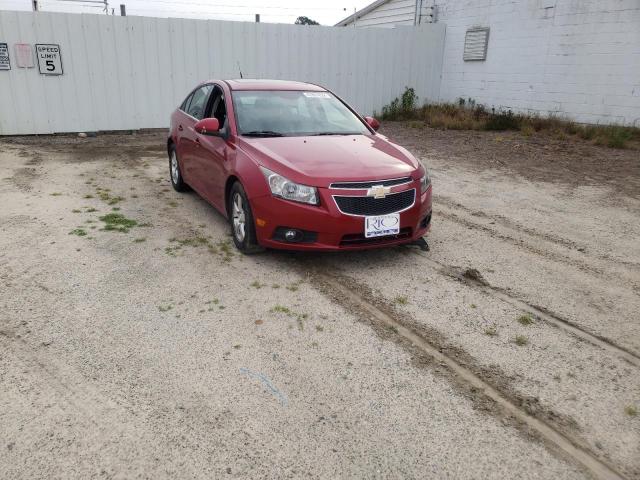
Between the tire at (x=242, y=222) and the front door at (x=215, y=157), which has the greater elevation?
the front door at (x=215, y=157)

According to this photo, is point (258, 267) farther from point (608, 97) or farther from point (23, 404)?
point (608, 97)

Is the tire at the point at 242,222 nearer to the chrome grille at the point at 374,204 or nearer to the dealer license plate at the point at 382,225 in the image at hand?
the chrome grille at the point at 374,204

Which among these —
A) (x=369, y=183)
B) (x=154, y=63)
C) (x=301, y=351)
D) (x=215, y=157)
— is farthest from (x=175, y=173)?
(x=154, y=63)

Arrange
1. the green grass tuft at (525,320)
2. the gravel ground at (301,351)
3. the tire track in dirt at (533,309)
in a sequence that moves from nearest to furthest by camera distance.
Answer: the gravel ground at (301,351) → the tire track in dirt at (533,309) → the green grass tuft at (525,320)

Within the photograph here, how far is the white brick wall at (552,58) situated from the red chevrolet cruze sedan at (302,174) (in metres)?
7.97

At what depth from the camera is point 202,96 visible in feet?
21.0

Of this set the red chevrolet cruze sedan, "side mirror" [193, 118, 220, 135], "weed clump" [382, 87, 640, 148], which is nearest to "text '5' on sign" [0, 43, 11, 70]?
the red chevrolet cruze sedan

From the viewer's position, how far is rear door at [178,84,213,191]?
614 centimetres

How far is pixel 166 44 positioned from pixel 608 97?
1002cm

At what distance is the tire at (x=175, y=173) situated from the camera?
23.2 ft

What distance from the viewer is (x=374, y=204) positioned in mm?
4406

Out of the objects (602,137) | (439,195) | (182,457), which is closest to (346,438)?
(182,457)

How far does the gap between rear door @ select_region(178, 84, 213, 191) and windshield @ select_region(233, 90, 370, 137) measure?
0.83 m

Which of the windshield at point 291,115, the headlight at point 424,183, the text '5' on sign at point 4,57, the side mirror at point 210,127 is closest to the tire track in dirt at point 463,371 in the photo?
the headlight at point 424,183
